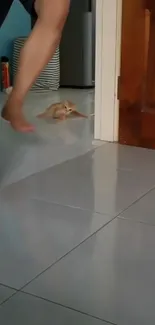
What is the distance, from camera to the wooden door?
2.05m

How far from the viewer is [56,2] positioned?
51.1 inches

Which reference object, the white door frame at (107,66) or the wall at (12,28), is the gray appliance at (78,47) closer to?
the wall at (12,28)

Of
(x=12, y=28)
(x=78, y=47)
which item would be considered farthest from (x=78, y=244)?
(x=12, y=28)

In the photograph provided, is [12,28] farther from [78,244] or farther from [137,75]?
[78,244]

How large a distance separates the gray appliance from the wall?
1.10ft

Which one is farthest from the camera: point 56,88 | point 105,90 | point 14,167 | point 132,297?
point 56,88

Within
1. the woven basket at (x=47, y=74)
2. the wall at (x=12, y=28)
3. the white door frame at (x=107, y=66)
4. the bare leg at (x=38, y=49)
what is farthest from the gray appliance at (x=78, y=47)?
the bare leg at (x=38, y=49)

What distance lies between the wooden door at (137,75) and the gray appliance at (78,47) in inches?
64.1

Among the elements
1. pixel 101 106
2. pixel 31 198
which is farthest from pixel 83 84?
pixel 31 198

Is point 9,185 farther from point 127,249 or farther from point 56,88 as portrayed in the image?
point 56,88

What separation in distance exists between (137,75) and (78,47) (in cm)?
170

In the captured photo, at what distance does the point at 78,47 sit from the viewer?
3762 mm

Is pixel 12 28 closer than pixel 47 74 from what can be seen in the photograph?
No

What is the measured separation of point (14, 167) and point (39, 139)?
0.44 metres
